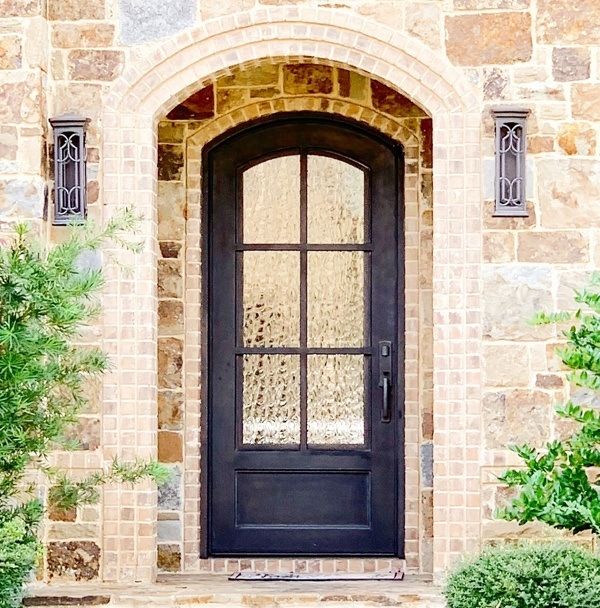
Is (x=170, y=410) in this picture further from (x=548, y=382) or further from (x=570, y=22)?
(x=570, y=22)

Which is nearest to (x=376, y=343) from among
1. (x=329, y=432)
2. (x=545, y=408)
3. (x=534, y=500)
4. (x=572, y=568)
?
(x=329, y=432)

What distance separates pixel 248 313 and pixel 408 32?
1.95 meters

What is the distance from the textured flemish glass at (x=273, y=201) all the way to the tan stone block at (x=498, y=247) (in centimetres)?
132

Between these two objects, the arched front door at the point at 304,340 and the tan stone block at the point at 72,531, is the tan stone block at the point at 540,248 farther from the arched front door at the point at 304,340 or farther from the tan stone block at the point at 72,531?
the tan stone block at the point at 72,531

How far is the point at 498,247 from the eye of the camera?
274 inches

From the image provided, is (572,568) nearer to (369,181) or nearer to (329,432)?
(329,432)

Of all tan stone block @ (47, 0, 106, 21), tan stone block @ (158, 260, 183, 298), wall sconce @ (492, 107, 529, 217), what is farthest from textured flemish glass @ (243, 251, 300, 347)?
tan stone block @ (47, 0, 106, 21)

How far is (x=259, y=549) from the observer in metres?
7.82

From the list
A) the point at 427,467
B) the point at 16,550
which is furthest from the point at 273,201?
the point at 16,550

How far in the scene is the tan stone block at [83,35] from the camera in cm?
711

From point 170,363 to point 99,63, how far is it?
70.8 inches

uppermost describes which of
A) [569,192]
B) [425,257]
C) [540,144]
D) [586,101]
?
[586,101]

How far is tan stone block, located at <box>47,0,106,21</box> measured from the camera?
7.11 meters

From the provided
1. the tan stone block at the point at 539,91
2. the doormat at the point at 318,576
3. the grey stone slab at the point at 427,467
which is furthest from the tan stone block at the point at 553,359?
the doormat at the point at 318,576
